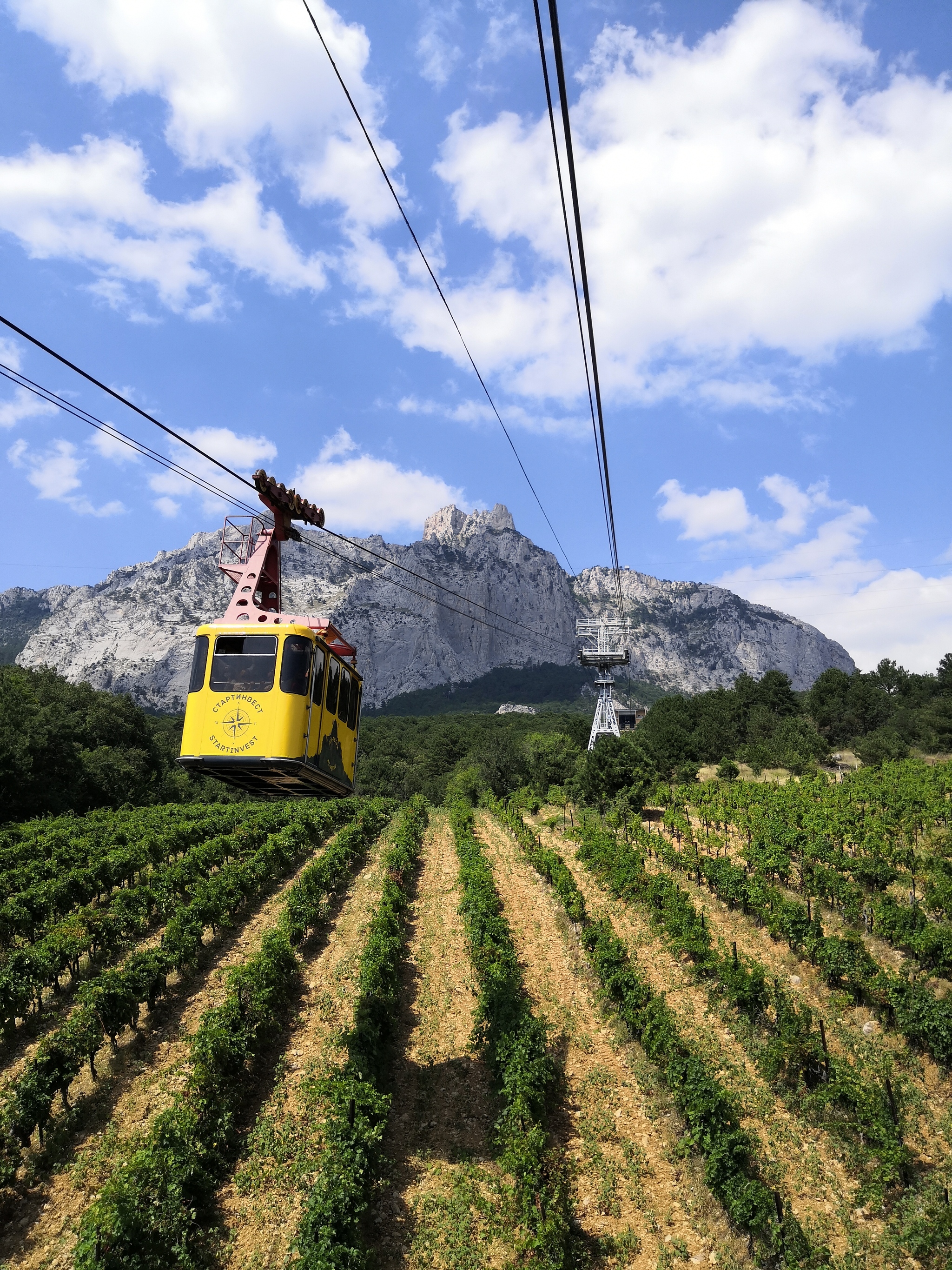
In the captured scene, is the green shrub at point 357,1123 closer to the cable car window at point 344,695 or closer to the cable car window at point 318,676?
the cable car window at point 344,695

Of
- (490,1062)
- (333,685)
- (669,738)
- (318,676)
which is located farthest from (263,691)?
(669,738)

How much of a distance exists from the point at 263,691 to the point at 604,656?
54.2m

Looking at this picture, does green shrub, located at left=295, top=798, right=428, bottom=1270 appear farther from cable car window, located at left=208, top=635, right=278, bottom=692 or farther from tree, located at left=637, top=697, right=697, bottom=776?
tree, located at left=637, top=697, right=697, bottom=776

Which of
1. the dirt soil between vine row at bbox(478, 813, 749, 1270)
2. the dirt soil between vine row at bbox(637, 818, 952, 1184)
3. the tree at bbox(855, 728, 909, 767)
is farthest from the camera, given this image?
the tree at bbox(855, 728, 909, 767)

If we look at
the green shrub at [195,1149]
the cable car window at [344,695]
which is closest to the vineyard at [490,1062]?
the green shrub at [195,1149]

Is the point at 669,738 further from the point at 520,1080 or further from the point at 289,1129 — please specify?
the point at 289,1129

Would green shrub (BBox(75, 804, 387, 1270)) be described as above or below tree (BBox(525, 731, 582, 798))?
below

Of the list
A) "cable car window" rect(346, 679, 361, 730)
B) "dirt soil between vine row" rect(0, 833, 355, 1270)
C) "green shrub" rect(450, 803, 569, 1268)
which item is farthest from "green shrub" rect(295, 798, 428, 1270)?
"cable car window" rect(346, 679, 361, 730)

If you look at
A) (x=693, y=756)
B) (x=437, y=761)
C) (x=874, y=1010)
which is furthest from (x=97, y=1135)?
(x=437, y=761)

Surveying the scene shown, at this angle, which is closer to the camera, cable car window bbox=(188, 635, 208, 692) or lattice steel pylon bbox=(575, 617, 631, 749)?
cable car window bbox=(188, 635, 208, 692)

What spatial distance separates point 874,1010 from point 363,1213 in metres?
13.1

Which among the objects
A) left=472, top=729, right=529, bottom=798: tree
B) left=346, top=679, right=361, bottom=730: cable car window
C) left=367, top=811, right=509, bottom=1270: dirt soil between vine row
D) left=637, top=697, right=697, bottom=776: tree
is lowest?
left=367, top=811, right=509, bottom=1270: dirt soil between vine row

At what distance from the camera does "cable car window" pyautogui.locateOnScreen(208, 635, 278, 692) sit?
10.2 meters

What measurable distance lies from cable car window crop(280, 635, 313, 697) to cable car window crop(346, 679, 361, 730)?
2613 mm
